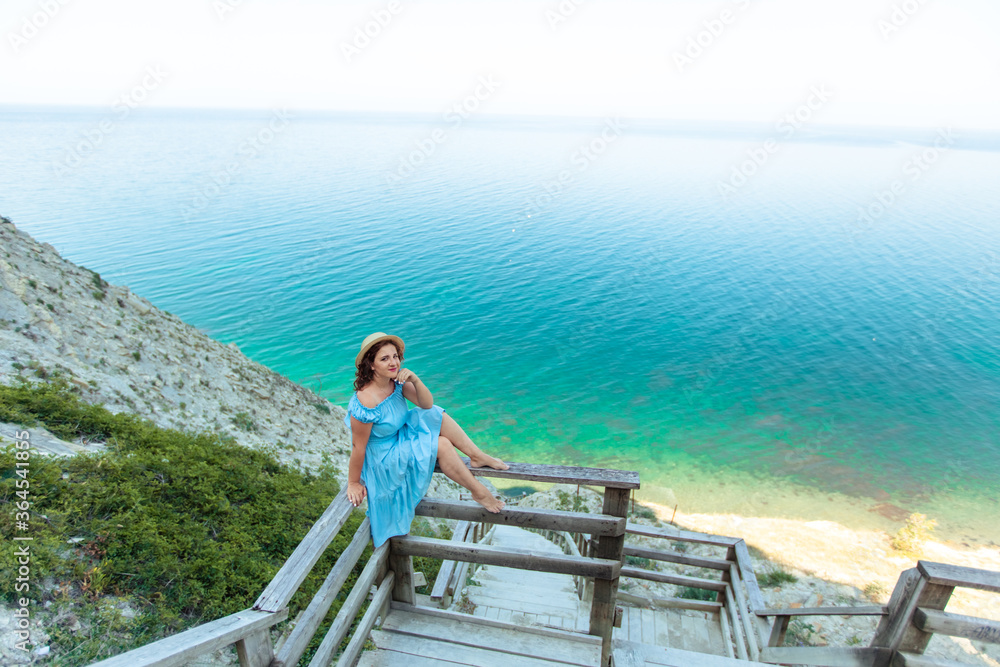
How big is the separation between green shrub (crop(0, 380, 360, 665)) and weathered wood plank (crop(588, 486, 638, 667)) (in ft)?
10.1

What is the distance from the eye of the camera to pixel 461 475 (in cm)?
413

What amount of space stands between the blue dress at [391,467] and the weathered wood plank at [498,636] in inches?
28.7

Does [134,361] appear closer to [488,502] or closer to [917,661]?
[488,502]

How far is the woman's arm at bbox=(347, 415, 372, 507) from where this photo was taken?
4031 mm

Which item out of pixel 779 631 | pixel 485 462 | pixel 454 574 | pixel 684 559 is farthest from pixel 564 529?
pixel 684 559

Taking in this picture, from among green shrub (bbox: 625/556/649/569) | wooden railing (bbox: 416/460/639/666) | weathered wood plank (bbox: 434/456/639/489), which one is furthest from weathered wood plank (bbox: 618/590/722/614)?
weathered wood plank (bbox: 434/456/639/489)

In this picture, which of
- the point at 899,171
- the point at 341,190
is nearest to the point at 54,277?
the point at 341,190

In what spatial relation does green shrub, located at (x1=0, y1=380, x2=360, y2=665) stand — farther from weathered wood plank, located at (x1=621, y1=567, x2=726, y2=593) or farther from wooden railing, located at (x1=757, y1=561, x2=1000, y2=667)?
wooden railing, located at (x1=757, y1=561, x2=1000, y2=667)

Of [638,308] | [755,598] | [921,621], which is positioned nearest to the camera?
[921,621]

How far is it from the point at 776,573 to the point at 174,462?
42.1 feet

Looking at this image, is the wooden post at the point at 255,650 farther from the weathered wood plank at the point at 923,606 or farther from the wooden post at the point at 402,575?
the weathered wood plank at the point at 923,606

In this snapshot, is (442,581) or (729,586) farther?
(729,586)

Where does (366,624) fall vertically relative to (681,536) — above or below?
below

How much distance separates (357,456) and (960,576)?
13.1 feet
